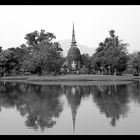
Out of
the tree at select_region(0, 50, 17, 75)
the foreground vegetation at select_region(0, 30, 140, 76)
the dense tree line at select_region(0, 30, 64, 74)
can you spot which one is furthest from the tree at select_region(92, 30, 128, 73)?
the tree at select_region(0, 50, 17, 75)

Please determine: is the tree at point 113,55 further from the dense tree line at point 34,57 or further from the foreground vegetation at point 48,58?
the dense tree line at point 34,57

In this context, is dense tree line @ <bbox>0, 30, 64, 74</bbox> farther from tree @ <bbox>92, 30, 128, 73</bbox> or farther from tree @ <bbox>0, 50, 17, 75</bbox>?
tree @ <bbox>92, 30, 128, 73</bbox>

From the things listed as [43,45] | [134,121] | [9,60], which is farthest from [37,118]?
[9,60]

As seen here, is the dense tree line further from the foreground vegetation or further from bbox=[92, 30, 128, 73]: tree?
bbox=[92, 30, 128, 73]: tree

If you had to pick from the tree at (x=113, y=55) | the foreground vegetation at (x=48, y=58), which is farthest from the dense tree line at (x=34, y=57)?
the tree at (x=113, y=55)

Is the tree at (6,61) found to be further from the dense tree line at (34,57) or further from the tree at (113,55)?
the tree at (113,55)

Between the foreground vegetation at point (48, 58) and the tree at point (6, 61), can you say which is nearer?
the foreground vegetation at point (48, 58)

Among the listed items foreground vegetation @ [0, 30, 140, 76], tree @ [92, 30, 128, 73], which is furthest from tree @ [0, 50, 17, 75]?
tree @ [92, 30, 128, 73]

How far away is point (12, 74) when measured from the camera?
2785 inches

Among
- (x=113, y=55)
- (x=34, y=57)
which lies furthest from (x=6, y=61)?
(x=113, y=55)

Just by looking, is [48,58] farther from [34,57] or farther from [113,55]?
[113,55]

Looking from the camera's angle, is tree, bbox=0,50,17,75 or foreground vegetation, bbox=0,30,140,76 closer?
foreground vegetation, bbox=0,30,140,76
